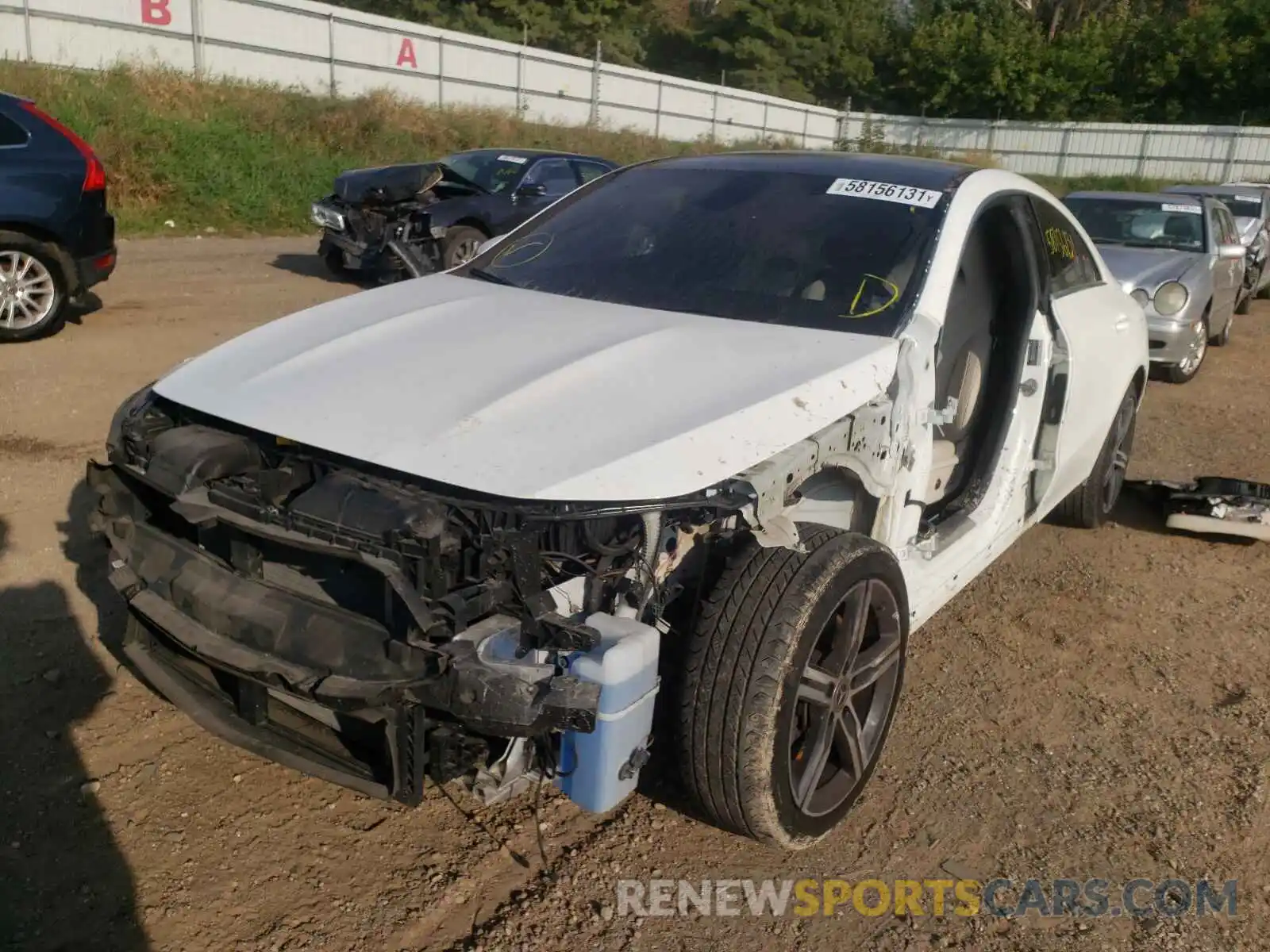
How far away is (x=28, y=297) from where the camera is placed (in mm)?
7328

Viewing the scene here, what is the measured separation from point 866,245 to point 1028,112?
38.6m

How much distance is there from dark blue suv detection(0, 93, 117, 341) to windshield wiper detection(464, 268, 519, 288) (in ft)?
16.2

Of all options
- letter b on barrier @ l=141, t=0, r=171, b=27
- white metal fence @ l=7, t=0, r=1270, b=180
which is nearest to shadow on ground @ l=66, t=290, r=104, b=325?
white metal fence @ l=7, t=0, r=1270, b=180

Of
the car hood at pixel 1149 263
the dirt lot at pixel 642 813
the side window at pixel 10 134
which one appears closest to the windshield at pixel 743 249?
the dirt lot at pixel 642 813

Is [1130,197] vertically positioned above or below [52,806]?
above

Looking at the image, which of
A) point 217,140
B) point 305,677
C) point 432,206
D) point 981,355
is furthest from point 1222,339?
point 217,140

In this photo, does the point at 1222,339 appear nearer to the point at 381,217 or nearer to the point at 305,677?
the point at 381,217

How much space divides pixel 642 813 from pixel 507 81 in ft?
81.6

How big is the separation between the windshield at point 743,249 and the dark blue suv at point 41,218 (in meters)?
4.92

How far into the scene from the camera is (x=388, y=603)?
2180mm

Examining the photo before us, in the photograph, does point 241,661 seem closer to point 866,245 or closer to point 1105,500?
point 866,245

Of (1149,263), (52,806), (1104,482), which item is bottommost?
(52,806)

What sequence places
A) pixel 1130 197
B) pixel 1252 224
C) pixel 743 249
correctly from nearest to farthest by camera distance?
pixel 743 249 < pixel 1130 197 < pixel 1252 224

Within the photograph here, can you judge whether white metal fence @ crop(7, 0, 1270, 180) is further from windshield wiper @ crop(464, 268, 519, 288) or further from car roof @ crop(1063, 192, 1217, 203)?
windshield wiper @ crop(464, 268, 519, 288)
